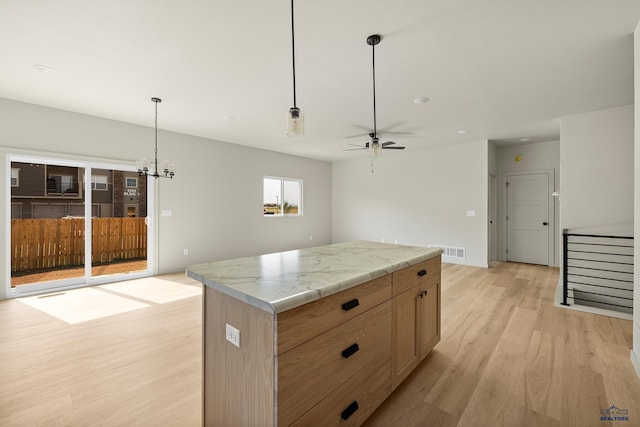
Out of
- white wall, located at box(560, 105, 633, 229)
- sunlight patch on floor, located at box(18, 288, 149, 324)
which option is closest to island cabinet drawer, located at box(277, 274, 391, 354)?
sunlight patch on floor, located at box(18, 288, 149, 324)

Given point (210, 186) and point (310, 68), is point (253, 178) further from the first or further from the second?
point (310, 68)

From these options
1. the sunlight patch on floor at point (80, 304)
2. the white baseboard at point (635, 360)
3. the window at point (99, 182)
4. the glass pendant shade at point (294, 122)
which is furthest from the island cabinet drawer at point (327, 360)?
the window at point (99, 182)

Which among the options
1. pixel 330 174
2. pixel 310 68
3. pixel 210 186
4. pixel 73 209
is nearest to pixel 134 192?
pixel 73 209

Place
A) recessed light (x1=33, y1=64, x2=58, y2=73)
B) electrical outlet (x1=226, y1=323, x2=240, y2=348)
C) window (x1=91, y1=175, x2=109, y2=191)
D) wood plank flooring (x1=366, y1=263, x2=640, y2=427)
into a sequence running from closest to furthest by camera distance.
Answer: electrical outlet (x1=226, y1=323, x2=240, y2=348), wood plank flooring (x1=366, y1=263, x2=640, y2=427), recessed light (x1=33, y1=64, x2=58, y2=73), window (x1=91, y1=175, x2=109, y2=191)

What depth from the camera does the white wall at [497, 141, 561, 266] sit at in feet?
19.5

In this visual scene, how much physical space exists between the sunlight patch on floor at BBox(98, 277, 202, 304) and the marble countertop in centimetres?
273

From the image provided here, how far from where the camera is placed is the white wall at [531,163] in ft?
19.5

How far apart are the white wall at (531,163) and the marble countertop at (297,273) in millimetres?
5416

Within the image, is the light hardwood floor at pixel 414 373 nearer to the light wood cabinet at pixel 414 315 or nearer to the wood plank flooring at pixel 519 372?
the wood plank flooring at pixel 519 372

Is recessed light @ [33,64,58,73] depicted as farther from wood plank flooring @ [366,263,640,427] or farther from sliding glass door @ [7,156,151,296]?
wood plank flooring @ [366,263,640,427]

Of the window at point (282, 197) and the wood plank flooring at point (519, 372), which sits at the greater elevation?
the window at point (282, 197)

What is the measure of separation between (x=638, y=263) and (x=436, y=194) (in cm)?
452

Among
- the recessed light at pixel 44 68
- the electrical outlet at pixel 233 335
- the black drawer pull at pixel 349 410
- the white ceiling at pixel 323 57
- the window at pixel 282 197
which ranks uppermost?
the recessed light at pixel 44 68

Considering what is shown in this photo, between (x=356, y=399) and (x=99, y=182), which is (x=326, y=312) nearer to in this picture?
(x=356, y=399)
